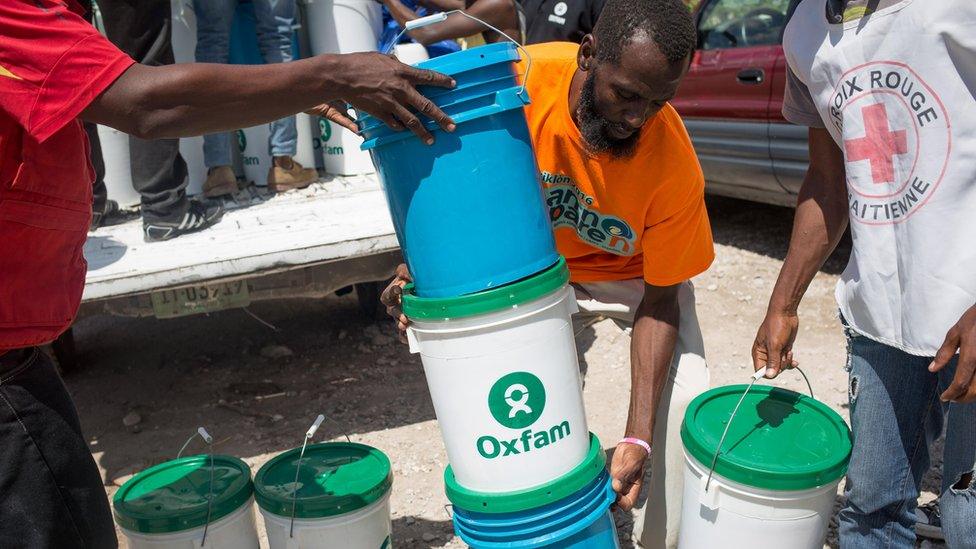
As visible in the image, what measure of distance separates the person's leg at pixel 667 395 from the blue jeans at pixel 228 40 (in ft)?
7.28

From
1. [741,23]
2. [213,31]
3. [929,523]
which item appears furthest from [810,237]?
[741,23]

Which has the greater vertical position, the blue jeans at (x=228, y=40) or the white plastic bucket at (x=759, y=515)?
the blue jeans at (x=228, y=40)

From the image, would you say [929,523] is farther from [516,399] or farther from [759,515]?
[516,399]

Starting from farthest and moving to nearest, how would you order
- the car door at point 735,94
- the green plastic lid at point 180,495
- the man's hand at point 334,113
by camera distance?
1. the car door at point 735,94
2. the green plastic lid at point 180,495
3. the man's hand at point 334,113

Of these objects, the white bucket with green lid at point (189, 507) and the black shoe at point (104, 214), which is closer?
the white bucket with green lid at point (189, 507)

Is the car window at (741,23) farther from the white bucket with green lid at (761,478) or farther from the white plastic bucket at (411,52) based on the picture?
the white bucket with green lid at (761,478)

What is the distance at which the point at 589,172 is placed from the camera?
2609mm

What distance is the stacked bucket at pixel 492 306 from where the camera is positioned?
195 centimetres

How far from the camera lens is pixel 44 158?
187cm

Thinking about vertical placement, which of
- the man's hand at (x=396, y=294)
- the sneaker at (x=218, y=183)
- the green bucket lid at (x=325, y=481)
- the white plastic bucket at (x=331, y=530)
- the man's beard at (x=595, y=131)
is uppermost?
the man's beard at (x=595, y=131)

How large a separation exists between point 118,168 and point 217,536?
8.20 ft

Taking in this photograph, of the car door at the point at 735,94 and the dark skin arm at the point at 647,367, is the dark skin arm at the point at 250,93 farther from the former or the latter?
the car door at the point at 735,94

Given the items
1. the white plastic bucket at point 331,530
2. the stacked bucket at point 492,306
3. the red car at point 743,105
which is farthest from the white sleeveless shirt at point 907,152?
the red car at point 743,105

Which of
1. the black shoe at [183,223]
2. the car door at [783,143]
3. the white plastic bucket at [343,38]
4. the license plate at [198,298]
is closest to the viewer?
the license plate at [198,298]
